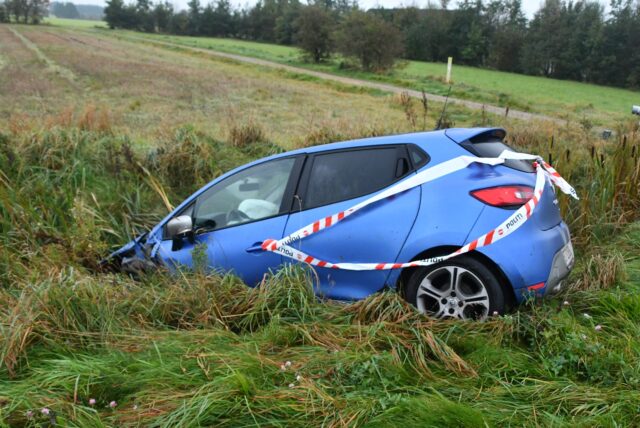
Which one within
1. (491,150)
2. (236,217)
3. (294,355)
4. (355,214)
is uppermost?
(491,150)

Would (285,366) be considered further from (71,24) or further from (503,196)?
(71,24)

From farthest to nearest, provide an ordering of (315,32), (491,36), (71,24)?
1. (71,24)
2. (491,36)
3. (315,32)

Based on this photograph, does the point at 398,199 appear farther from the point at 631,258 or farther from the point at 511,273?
the point at 631,258

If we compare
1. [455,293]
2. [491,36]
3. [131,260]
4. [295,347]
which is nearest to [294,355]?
[295,347]

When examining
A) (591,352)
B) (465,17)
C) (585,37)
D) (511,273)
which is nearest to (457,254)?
(511,273)

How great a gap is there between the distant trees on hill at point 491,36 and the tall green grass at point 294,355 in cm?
3520

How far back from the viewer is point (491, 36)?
199ft

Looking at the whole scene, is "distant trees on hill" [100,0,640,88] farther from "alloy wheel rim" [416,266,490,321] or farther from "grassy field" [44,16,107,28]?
"grassy field" [44,16,107,28]

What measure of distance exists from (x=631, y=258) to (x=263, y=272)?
3453 mm

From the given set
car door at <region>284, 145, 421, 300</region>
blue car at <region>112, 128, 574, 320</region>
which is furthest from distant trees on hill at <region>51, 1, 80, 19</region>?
car door at <region>284, 145, 421, 300</region>

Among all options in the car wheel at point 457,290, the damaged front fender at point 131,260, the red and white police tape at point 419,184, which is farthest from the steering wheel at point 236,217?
the car wheel at point 457,290

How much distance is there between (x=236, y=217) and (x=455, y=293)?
6.46 feet

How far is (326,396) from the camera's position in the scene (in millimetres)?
2926

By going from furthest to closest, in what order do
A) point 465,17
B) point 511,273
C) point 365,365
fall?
point 465,17
point 511,273
point 365,365
